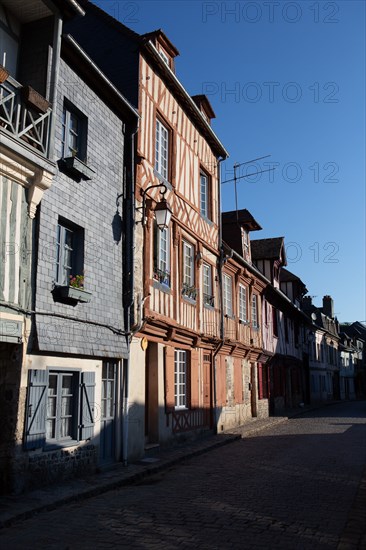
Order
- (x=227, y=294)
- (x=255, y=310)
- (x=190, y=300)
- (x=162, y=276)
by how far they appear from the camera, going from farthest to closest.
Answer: (x=255, y=310) < (x=227, y=294) < (x=190, y=300) < (x=162, y=276)

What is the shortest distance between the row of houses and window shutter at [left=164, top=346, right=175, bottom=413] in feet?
0.18

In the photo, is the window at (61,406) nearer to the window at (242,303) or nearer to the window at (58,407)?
the window at (58,407)

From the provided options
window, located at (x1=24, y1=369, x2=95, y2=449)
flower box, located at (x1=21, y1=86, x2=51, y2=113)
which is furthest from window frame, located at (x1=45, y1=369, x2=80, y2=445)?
flower box, located at (x1=21, y1=86, x2=51, y2=113)

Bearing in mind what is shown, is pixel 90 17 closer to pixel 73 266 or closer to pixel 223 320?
pixel 73 266

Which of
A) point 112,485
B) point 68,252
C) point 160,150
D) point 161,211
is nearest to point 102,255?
point 68,252

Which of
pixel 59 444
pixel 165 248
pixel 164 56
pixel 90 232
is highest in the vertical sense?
pixel 164 56

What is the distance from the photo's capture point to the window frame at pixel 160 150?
1212 cm

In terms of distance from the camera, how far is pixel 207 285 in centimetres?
1502

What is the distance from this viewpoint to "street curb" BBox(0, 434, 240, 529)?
587cm

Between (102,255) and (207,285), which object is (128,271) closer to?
(102,255)

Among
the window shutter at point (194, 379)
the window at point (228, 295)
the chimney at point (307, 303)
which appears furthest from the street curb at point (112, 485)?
the chimney at point (307, 303)

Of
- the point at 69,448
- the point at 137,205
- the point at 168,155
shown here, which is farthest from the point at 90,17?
the point at 69,448

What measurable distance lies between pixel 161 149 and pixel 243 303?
8.11 m

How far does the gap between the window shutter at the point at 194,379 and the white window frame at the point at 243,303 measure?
4928mm
